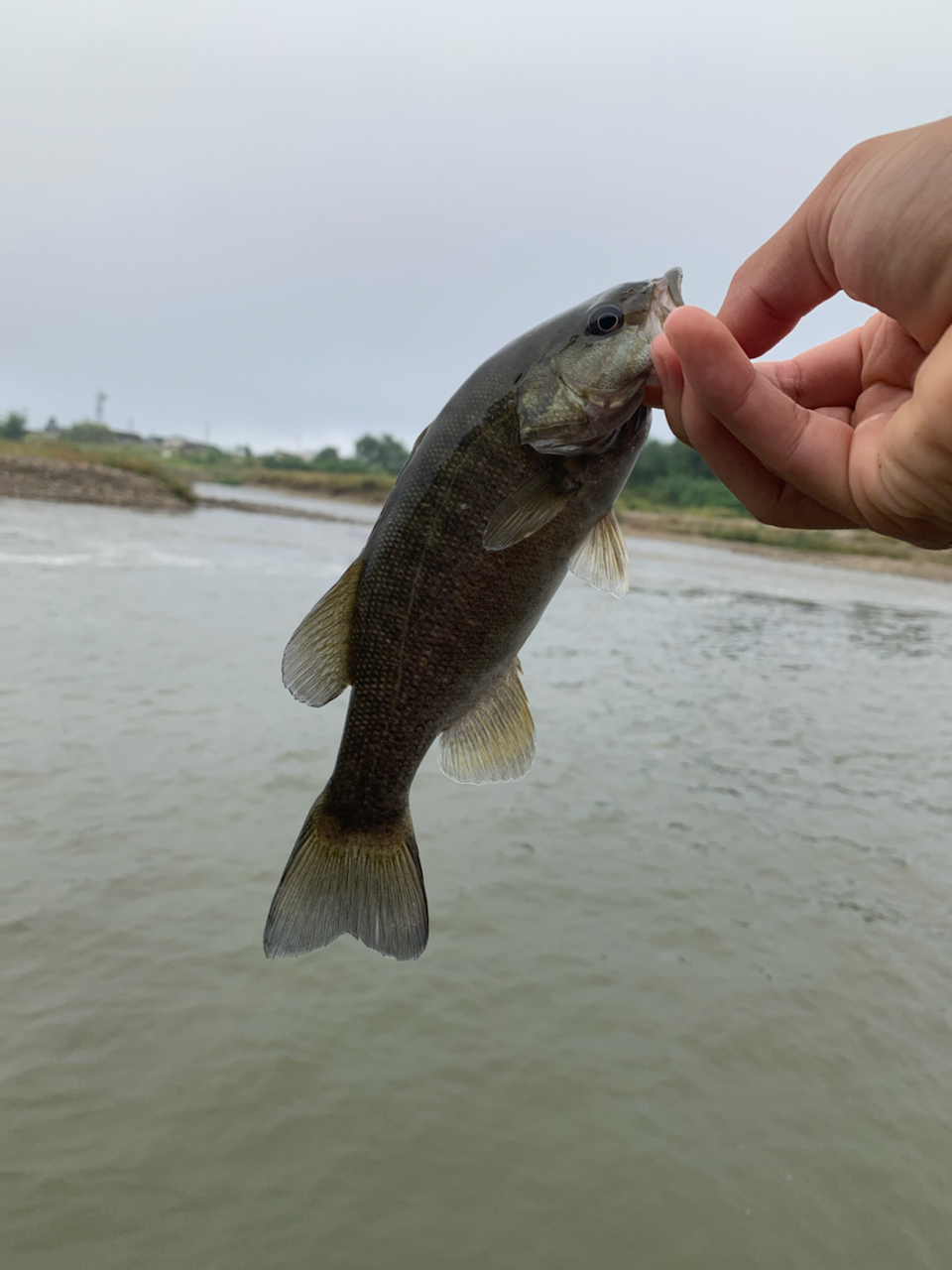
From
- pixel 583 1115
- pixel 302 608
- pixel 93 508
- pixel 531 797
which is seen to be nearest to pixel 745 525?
pixel 93 508

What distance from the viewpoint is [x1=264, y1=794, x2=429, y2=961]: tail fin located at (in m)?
2.18

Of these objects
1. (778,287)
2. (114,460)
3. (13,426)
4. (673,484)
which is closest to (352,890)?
(778,287)

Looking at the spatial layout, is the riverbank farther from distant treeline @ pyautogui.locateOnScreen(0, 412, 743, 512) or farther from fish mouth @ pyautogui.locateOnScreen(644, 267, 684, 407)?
fish mouth @ pyautogui.locateOnScreen(644, 267, 684, 407)

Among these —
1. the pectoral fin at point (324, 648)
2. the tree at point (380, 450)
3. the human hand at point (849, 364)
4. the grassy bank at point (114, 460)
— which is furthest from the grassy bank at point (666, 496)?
the pectoral fin at point (324, 648)

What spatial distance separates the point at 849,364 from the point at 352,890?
6.24ft

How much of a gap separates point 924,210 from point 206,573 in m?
19.2

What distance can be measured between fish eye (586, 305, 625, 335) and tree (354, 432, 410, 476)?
92979 millimetres

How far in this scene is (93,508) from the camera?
33312mm

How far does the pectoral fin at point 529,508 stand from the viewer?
6.37ft

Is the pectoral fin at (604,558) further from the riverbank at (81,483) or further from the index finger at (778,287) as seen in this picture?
the riverbank at (81,483)

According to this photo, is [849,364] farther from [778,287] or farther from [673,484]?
[673,484]

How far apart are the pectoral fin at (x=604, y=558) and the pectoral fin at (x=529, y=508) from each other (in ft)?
0.67

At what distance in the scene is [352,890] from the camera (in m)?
2.26

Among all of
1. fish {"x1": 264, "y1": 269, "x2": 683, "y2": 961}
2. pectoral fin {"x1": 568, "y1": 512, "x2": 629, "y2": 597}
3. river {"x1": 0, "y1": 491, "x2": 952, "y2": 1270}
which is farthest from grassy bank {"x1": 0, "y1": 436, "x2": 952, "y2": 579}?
fish {"x1": 264, "y1": 269, "x2": 683, "y2": 961}
